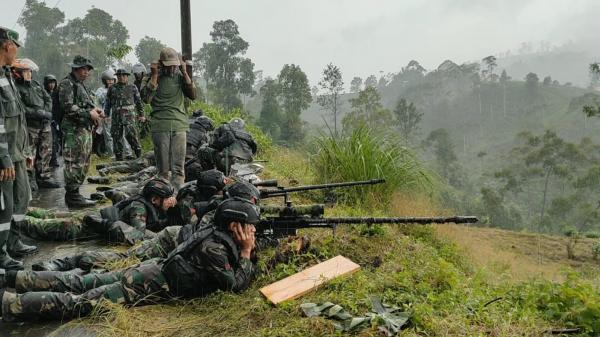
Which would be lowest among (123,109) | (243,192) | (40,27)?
(243,192)

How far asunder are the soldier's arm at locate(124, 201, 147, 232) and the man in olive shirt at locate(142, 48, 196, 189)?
1248mm

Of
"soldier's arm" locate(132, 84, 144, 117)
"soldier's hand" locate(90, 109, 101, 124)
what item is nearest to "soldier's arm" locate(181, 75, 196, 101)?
"soldier's hand" locate(90, 109, 101, 124)

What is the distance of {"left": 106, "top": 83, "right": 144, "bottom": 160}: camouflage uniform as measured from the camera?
10.3 m

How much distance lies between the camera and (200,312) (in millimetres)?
3701

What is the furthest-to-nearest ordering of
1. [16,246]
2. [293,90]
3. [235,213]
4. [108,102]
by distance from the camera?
[293,90]
[108,102]
[16,246]
[235,213]

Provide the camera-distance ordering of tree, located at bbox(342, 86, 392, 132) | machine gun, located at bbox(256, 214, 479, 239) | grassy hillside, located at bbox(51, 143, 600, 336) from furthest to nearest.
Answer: tree, located at bbox(342, 86, 392, 132) < machine gun, located at bbox(256, 214, 479, 239) < grassy hillside, located at bbox(51, 143, 600, 336)

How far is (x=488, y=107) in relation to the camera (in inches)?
3583

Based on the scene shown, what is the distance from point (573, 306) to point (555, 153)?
4413 cm

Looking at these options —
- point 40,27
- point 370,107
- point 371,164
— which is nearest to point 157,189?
point 371,164

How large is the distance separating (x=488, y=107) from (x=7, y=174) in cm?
9476

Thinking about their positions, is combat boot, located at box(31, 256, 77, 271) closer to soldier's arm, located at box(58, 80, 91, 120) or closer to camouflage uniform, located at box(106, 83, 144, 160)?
soldier's arm, located at box(58, 80, 91, 120)

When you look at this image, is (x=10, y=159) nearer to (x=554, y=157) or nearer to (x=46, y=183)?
(x=46, y=183)

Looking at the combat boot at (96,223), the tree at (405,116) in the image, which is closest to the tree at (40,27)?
the tree at (405,116)


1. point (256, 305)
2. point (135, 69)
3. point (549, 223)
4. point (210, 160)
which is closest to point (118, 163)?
point (135, 69)
